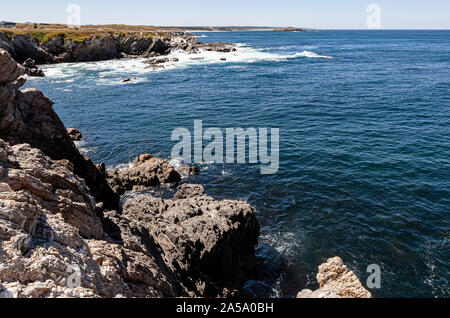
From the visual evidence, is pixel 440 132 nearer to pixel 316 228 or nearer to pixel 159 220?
pixel 316 228

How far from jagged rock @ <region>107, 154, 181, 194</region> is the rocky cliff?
3.55 m

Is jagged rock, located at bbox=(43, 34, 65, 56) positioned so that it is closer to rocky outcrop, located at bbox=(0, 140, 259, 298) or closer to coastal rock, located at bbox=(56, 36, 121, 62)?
coastal rock, located at bbox=(56, 36, 121, 62)

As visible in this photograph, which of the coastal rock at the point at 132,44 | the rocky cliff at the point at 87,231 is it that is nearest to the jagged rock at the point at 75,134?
the rocky cliff at the point at 87,231

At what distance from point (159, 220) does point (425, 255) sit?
60.8 ft

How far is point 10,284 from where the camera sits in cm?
800

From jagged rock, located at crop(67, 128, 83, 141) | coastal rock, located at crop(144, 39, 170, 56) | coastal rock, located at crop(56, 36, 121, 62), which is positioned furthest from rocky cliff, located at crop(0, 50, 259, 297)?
coastal rock, located at crop(144, 39, 170, 56)

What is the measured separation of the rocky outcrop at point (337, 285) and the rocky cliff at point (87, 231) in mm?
5744

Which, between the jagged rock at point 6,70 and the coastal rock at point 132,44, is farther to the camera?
the coastal rock at point 132,44

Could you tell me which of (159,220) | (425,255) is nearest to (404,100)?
(425,255)

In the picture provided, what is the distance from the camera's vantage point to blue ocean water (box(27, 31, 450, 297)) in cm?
2162

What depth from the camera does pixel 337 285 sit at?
13344 mm

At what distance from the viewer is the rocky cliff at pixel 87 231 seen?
901 centimetres

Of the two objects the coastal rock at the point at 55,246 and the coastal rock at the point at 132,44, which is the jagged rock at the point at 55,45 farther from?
the coastal rock at the point at 55,246

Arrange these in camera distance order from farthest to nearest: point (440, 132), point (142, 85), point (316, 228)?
1. point (142, 85)
2. point (440, 132)
3. point (316, 228)
